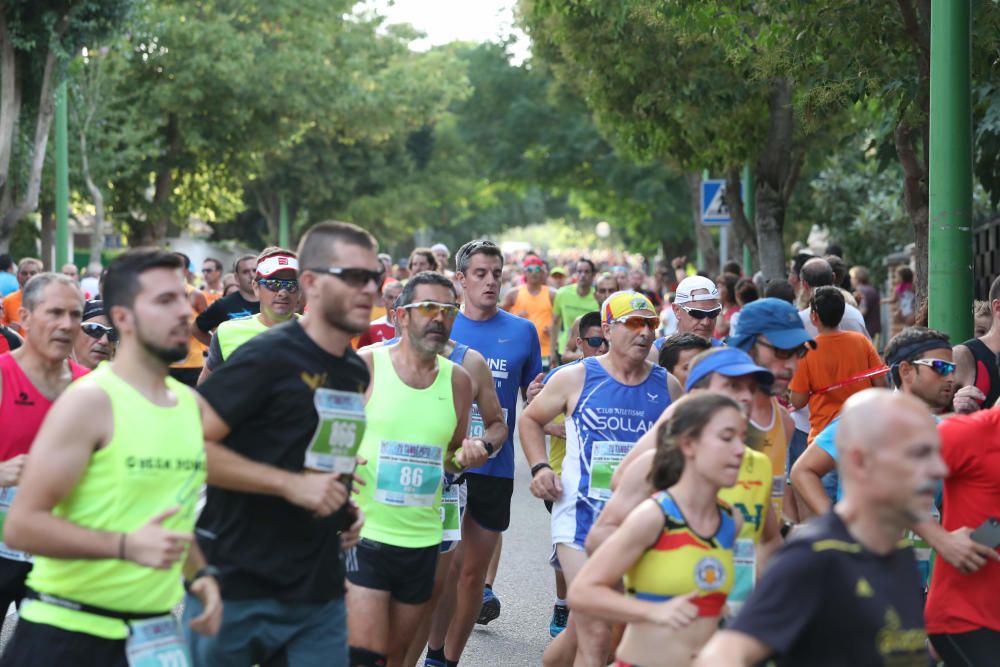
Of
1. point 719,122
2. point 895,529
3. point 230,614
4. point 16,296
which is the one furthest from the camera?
point 719,122

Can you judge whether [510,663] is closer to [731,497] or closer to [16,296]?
[731,497]

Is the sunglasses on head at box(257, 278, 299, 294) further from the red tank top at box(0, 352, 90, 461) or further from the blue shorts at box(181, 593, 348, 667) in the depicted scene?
the blue shorts at box(181, 593, 348, 667)

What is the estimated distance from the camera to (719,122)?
18109 millimetres

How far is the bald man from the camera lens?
11.3 ft

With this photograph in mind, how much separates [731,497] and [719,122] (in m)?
13.5

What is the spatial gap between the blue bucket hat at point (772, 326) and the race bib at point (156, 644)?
9.20 feet

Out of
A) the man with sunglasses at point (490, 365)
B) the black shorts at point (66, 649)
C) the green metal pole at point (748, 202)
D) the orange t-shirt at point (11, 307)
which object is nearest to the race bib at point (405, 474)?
the man with sunglasses at point (490, 365)

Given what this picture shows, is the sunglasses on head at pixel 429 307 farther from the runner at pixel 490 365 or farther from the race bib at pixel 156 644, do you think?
the race bib at pixel 156 644

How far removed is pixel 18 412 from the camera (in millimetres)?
6148

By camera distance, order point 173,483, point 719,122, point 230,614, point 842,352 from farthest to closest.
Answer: point 719,122
point 842,352
point 230,614
point 173,483

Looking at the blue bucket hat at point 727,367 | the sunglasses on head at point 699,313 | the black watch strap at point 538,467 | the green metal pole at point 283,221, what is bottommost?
the black watch strap at point 538,467

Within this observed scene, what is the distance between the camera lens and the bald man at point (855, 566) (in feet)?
11.3

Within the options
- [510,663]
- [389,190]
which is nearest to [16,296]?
[510,663]

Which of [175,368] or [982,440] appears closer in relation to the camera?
[982,440]
